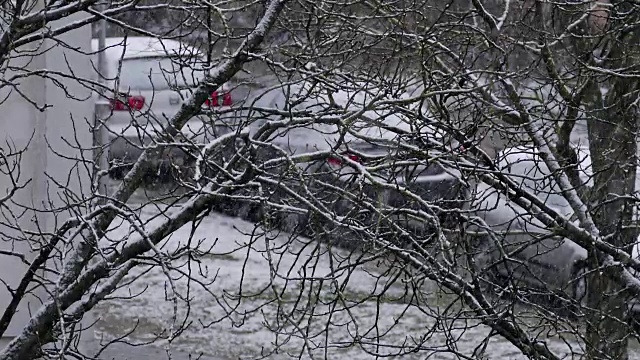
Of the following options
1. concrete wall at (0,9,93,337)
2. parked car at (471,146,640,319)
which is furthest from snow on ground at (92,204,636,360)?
concrete wall at (0,9,93,337)

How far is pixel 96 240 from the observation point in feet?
14.8

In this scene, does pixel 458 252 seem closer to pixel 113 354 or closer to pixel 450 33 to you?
pixel 450 33

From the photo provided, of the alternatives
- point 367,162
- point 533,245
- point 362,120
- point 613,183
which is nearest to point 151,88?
point 533,245

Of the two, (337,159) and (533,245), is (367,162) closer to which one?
(337,159)

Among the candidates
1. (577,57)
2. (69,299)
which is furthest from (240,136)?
(577,57)

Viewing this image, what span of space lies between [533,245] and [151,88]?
5.01 meters

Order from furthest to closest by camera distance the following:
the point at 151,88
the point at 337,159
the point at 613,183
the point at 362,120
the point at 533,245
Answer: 1. the point at 151,88
2. the point at 533,245
3. the point at 613,183
4. the point at 362,120
5. the point at 337,159

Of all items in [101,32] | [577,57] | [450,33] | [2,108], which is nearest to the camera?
[577,57]

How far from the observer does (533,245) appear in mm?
8016

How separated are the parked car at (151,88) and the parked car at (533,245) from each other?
1686 mm

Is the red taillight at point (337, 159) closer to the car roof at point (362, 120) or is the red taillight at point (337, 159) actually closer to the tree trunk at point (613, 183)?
the car roof at point (362, 120)

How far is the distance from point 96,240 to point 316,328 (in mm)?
5570

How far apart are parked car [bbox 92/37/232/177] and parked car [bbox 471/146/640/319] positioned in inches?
66.4

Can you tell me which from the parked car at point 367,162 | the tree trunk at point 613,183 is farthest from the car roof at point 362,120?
the tree trunk at point 613,183
